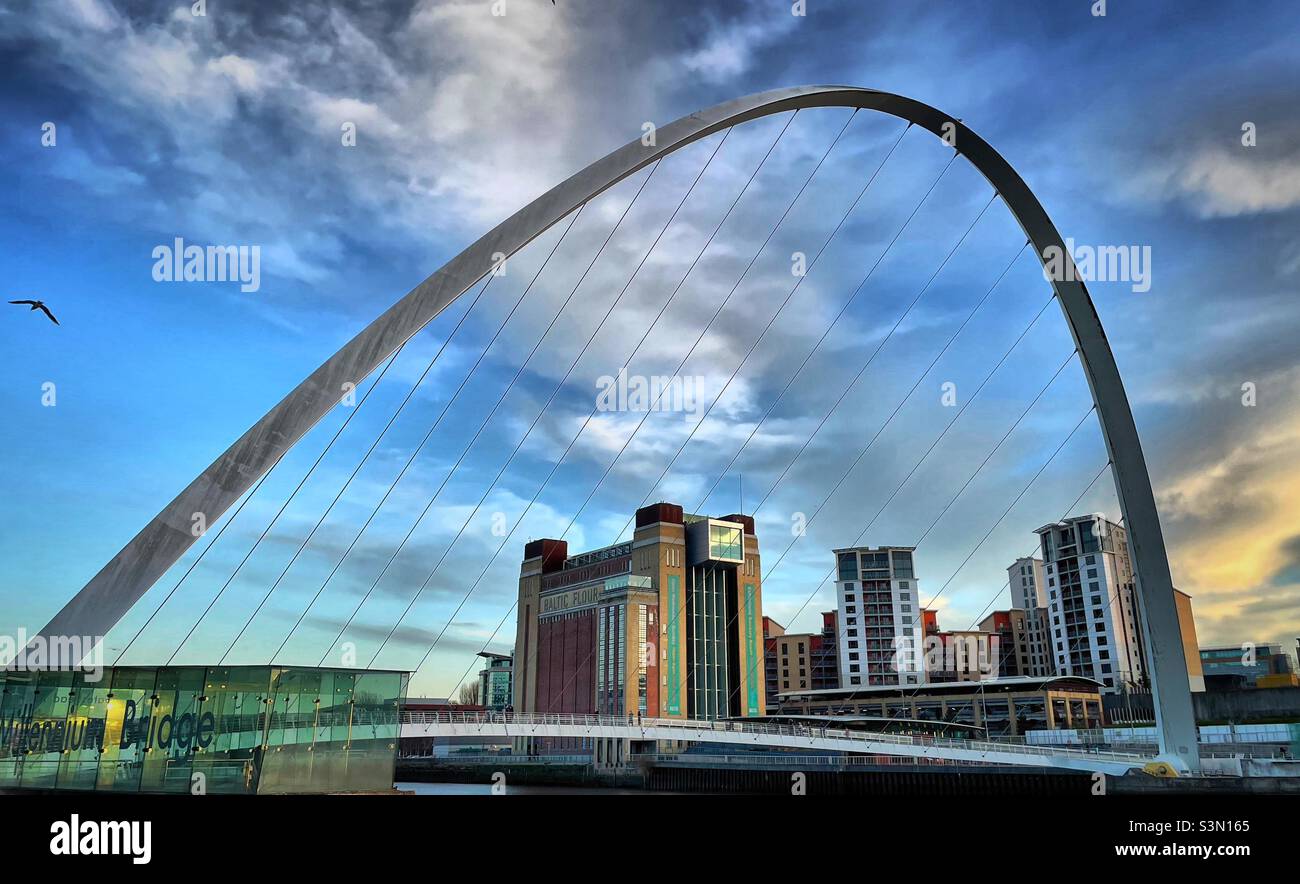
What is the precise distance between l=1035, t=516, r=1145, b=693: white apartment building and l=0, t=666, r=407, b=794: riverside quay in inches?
3907

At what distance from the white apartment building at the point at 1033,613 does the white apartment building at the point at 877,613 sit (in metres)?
14.5

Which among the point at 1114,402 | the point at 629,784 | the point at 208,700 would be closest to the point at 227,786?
the point at 208,700

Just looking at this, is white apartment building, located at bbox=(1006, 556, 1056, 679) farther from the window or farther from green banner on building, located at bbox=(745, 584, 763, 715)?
the window

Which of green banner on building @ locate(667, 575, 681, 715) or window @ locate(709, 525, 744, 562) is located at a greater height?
window @ locate(709, 525, 744, 562)

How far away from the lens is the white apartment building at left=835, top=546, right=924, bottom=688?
116875 millimetres

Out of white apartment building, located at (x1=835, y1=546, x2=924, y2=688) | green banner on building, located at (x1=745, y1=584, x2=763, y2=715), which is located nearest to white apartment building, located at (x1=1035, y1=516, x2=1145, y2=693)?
white apartment building, located at (x1=835, y1=546, x2=924, y2=688)

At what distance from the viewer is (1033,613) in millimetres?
123312

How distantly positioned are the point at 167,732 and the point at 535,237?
10.3m

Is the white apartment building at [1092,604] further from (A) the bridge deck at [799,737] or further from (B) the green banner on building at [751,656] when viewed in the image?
(A) the bridge deck at [799,737]

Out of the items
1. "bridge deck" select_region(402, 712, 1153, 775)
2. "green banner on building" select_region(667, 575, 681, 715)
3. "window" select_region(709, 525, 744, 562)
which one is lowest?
"bridge deck" select_region(402, 712, 1153, 775)

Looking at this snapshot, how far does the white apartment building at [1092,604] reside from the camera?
3871 inches

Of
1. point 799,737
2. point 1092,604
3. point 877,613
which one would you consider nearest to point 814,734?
point 799,737

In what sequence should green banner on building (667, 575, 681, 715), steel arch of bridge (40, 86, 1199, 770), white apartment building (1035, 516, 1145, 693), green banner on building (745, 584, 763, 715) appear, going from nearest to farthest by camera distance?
1. steel arch of bridge (40, 86, 1199, 770)
2. green banner on building (667, 575, 681, 715)
3. green banner on building (745, 584, 763, 715)
4. white apartment building (1035, 516, 1145, 693)
